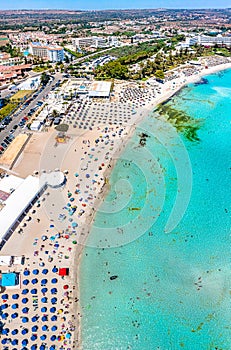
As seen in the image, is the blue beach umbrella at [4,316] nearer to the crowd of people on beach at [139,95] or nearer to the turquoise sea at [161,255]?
the turquoise sea at [161,255]

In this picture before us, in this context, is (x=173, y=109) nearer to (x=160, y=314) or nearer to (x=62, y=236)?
(x=62, y=236)

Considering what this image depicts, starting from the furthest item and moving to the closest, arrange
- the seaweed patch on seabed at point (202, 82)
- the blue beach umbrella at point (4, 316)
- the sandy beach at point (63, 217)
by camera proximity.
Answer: the seaweed patch on seabed at point (202, 82)
the sandy beach at point (63, 217)
the blue beach umbrella at point (4, 316)

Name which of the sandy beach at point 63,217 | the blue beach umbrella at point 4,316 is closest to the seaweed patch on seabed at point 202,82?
the sandy beach at point 63,217

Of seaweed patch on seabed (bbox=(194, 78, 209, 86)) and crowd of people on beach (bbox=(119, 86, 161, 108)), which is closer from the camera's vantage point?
crowd of people on beach (bbox=(119, 86, 161, 108))

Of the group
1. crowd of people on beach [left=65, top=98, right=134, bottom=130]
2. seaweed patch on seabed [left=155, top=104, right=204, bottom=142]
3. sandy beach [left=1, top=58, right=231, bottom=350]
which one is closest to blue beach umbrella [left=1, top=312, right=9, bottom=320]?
sandy beach [left=1, top=58, right=231, bottom=350]

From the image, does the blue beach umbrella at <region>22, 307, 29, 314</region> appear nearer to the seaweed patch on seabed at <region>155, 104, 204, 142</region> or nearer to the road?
the road

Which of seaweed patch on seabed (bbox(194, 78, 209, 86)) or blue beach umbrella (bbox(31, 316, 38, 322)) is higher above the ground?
seaweed patch on seabed (bbox(194, 78, 209, 86))

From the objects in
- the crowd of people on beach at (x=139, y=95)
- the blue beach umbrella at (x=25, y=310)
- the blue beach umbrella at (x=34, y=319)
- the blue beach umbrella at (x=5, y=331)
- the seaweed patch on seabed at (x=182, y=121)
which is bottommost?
the blue beach umbrella at (x=5, y=331)

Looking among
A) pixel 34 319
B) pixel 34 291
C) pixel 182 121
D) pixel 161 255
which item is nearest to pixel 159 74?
pixel 182 121
